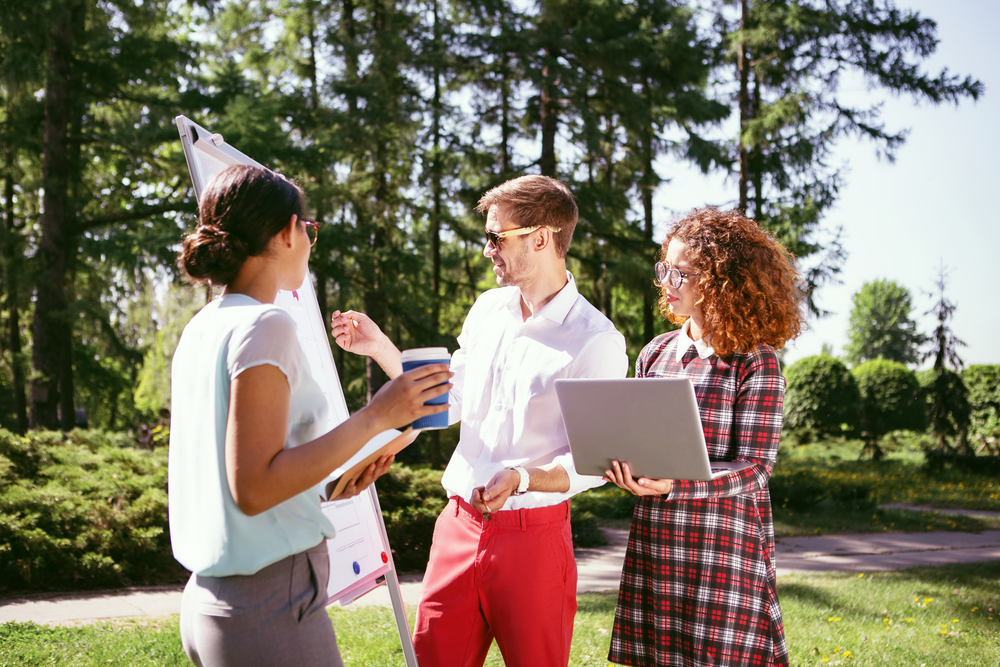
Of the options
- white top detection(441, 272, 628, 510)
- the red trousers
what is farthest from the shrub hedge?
white top detection(441, 272, 628, 510)

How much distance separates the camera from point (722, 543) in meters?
2.27

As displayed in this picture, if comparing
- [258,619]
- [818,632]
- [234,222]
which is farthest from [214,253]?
[818,632]

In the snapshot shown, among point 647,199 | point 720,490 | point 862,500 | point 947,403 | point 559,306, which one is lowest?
point 862,500

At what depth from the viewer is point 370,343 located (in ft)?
8.54

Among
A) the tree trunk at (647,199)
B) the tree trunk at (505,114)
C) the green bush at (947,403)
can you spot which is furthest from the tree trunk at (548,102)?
the green bush at (947,403)

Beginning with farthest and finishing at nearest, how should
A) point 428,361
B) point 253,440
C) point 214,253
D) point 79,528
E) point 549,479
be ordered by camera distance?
point 79,528 → point 549,479 → point 428,361 → point 214,253 → point 253,440

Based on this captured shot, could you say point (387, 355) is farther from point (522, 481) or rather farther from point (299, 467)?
point (299, 467)

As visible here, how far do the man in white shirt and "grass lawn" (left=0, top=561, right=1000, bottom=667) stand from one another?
2118 mm

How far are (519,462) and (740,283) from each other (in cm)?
89

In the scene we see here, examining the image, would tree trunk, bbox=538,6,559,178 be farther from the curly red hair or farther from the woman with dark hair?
the woman with dark hair

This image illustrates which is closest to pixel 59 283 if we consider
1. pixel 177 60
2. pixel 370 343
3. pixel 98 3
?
pixel 177 60

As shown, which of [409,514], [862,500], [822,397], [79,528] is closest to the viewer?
[79,528]

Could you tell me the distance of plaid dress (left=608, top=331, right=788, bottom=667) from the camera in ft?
7.29

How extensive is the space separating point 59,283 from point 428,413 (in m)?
13.5
